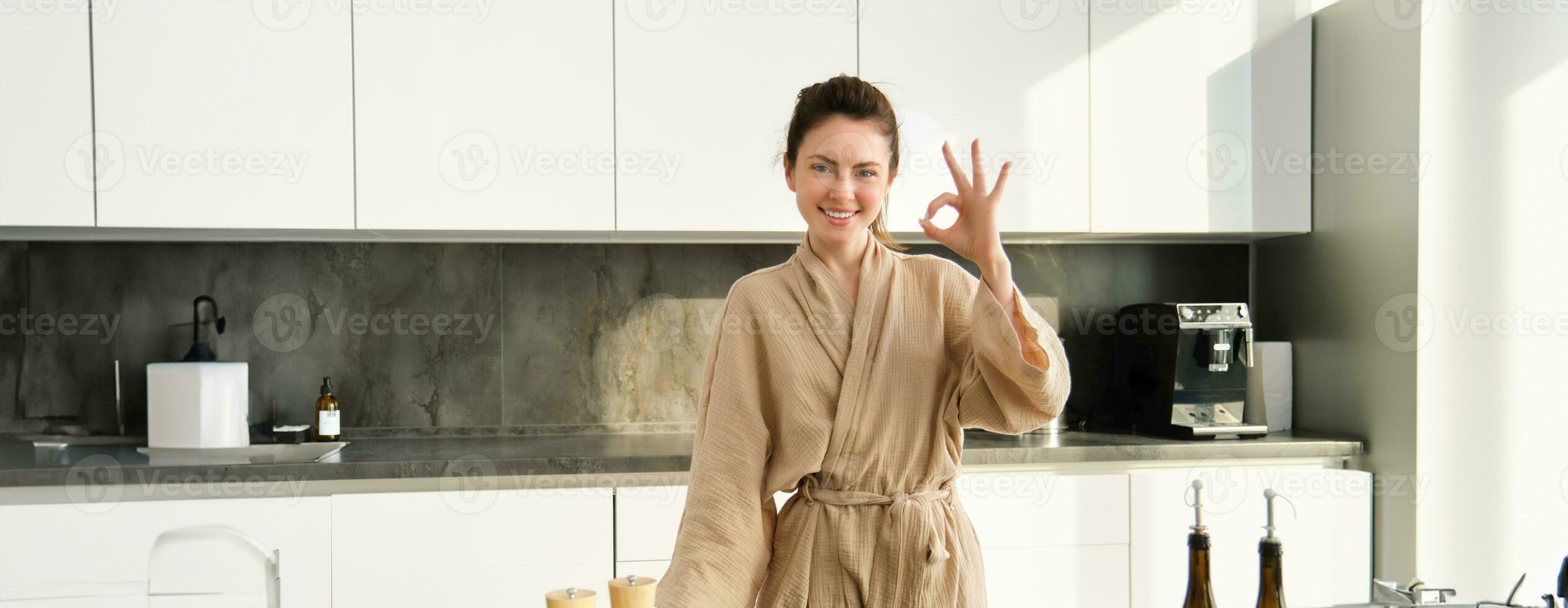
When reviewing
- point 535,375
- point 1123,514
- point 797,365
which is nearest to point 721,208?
point 535,375

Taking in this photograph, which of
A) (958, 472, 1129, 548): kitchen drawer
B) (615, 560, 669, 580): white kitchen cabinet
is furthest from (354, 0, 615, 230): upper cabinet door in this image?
(958, 472, 1129, 548): kitchen drawer

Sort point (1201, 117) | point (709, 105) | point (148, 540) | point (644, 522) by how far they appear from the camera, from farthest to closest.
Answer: point (1201, 117), point (709, 105), point (644, 522), point (148, 540)

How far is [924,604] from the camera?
1054 mm

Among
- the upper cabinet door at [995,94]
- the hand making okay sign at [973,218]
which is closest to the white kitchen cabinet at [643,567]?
the upper cabinet door at [995,94]

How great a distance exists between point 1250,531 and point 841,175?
1.79 metres

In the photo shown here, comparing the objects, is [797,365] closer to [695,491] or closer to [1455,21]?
[695,491]

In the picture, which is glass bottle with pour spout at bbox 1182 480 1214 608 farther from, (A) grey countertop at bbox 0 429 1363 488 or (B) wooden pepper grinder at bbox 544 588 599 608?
(A) grey countertop at bbox 0 429 1363 488

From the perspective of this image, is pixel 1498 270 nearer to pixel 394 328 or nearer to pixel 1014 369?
pixel 1014 369

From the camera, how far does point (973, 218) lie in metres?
0.93

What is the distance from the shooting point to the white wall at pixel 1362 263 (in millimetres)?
2318

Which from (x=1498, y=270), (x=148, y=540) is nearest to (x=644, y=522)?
(x=148, y=540)

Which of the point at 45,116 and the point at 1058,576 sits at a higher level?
the point at 45,116

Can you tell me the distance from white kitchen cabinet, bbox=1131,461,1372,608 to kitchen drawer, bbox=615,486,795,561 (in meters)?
1.05

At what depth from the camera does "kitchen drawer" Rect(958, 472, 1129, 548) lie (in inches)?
89.6
